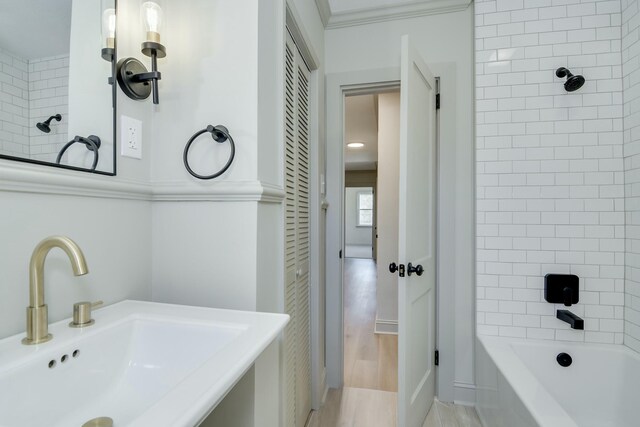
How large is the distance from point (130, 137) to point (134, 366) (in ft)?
2.29

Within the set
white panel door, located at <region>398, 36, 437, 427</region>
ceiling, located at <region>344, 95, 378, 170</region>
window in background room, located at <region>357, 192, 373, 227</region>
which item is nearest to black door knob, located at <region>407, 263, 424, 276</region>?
white panel door, located at <region>398, 36, 437, 427</region>

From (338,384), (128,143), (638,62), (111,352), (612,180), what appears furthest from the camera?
(338,384)

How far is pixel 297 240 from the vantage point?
153 centimetres

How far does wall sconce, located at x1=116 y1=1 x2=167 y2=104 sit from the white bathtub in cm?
182

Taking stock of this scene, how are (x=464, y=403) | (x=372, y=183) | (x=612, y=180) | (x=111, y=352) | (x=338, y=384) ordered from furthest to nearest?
(x=372, y=183) → (x=338, y=384) → (x=464, y=403) → (x=612, y=180) → (x=111, y=352)

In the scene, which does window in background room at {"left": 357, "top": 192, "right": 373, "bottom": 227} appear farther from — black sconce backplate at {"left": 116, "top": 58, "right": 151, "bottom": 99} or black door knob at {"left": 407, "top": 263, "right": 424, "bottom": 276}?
black sconce backplate at {"left": 116, "top": 58, "right": 151, "bottom": 99}

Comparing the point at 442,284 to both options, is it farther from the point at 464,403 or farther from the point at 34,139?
the point at 34,139

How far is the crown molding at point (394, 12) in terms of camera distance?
188 cm

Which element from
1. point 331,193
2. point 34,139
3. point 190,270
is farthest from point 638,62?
point 34,139

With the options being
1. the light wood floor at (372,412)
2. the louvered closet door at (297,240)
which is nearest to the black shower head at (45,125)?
the louvered closet door at (297,240)

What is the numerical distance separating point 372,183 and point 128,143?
7574 mm

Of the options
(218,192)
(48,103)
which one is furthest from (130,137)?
(218,192)

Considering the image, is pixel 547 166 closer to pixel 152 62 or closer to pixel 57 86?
pixel 152 62

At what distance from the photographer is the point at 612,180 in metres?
1.61
